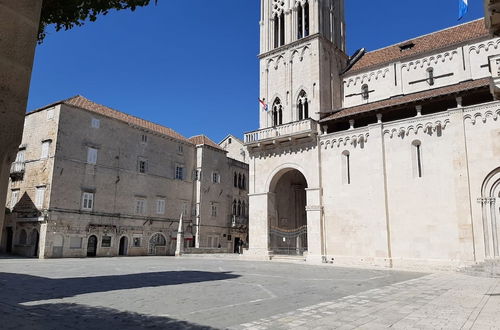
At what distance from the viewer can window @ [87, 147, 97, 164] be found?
33969 mm

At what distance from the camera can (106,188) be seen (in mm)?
35094

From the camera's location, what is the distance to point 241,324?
700 cm

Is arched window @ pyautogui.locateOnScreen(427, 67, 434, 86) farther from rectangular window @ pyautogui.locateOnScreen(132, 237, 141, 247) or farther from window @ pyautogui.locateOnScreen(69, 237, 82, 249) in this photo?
window @ pyautogui.locateOnScreen(69, 237, 82, 249)

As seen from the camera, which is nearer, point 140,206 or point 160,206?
point 140,206

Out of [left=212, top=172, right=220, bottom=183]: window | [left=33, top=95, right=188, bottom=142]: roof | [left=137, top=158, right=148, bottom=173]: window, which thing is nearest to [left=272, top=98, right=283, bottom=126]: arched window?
[left=33, top=95, right=188, bottom=142]: roof

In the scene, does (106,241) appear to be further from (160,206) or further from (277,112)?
(277,112)

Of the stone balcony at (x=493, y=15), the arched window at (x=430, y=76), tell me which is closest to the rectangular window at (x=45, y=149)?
the arched window at (x=430, y=76)

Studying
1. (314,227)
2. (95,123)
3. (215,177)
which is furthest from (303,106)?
(95,123)

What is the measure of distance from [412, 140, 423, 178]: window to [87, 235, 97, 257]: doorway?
89.1 feet

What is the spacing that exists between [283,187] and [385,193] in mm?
10649

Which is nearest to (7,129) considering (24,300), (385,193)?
(24,300)

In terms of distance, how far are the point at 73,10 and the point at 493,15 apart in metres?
6.27

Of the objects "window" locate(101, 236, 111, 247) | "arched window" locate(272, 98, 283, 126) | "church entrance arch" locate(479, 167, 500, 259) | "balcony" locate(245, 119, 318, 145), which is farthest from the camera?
"window" locate(101, 236, 111, 247)

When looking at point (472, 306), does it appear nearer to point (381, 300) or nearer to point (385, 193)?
point (381, 300)
